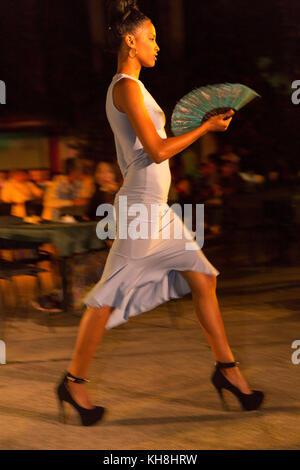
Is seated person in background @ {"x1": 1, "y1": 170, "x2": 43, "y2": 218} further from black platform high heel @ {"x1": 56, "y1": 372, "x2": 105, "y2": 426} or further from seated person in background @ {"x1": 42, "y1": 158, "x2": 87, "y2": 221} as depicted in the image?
black platform high heel @ {"x1": 56, "y1": 372, "x2": 105, "y2": 426}

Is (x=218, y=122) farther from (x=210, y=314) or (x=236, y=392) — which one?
(x=236, y=392)

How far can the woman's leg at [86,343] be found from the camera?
151 inches

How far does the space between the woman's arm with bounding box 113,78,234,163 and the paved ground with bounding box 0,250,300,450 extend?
50.6 inches

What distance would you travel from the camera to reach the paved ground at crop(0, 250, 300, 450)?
3678 millimetres

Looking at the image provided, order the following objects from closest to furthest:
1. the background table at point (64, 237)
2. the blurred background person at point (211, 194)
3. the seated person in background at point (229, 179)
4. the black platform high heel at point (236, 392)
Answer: the black platform high heel at point (236, 392)
the background table at point (64, 237)
the blurred background person at point (211, 194)
the seated person in background at point (229, 179)

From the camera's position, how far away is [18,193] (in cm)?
1185

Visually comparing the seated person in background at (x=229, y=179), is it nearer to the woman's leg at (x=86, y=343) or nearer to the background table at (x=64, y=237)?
the background table at (x=64, y=237)

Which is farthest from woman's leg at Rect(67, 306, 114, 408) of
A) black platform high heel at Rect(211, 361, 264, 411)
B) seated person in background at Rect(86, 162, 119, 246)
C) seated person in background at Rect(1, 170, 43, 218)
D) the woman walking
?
seated person in background at Rect(1, 170, 43, 218)

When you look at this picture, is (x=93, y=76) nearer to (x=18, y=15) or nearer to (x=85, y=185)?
(x=85, y=185)

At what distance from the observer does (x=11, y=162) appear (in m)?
21.7

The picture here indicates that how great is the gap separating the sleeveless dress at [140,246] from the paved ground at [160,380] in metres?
0.56

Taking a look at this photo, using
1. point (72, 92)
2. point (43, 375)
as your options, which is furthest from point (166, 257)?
point (72, 92)

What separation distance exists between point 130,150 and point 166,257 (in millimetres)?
543

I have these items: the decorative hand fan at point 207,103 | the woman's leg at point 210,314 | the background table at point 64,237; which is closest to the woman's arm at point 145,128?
the decorative hand fan at point 207,103
